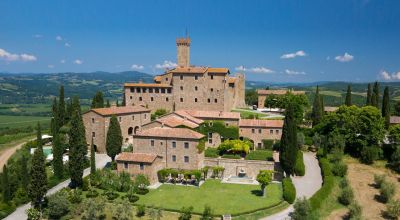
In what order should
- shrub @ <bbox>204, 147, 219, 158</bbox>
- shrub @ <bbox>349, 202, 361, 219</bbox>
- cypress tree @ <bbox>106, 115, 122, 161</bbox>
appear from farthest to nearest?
shrub @ <bbox>204, 147, 219, 158</bbox>
cypress tree @ <bbox>106, 115, 122, 161</bbox>
shrub @ <bbox>349, 202, 361, 219</bbox>

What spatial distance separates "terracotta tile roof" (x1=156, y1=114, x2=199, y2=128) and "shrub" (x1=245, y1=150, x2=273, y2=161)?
324 inches

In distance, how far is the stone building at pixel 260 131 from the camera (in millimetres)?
52906

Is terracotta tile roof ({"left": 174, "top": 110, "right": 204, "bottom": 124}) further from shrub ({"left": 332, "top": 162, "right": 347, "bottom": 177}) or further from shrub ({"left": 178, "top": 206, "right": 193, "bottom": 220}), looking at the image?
shrub ({"left": 178, "top": 206, "right": 193, "bottom": 220})

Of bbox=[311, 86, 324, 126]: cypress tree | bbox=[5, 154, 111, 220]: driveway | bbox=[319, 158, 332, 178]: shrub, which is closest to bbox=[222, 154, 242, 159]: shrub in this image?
bbox=[319, 158, 332, 178]: shrub

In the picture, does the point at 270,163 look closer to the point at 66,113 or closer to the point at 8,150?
the point at 66,113

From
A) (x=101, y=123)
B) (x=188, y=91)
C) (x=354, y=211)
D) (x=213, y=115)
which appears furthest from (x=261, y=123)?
(x=101, y=123)

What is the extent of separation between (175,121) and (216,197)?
15138 millimetres

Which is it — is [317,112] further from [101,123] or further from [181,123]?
[101,123]

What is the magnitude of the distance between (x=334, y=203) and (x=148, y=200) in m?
19.0

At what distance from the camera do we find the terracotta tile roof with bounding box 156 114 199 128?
159ft

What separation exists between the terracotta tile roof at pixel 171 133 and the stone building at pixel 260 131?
11.2 meters

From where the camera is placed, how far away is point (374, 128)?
49.9 m

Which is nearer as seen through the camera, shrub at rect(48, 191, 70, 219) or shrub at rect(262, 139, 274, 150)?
shrub at rect(48, 191, 70, 219)

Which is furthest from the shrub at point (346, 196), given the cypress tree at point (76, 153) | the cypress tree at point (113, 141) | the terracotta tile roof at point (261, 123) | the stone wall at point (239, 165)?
the cypress tree at point (76, 153)
